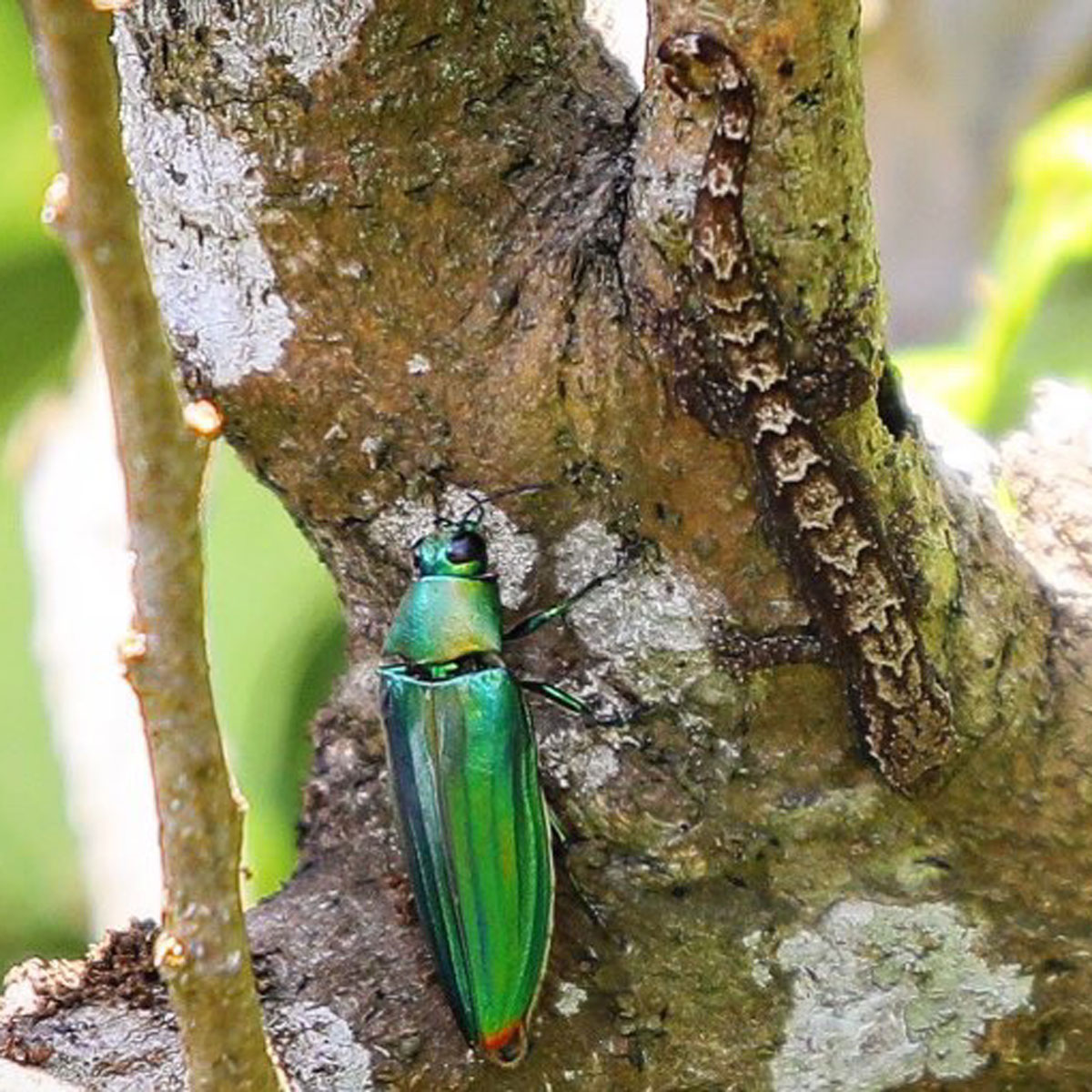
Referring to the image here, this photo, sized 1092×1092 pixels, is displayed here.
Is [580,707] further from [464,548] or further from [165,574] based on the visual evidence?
[165,574]

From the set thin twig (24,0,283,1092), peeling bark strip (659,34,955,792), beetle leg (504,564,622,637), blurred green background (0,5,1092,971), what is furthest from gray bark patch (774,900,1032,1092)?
blurred green background (0,5,1092,971)

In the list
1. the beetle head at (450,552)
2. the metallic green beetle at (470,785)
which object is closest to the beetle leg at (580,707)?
the metallic green beetle at (470,785)

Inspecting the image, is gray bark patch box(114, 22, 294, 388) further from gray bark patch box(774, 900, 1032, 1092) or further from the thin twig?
gray bark patch box(774, 900, 1032, 1092)

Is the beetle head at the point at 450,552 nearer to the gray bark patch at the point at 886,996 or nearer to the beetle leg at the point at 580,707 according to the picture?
the beetle leg at the point at 580,707

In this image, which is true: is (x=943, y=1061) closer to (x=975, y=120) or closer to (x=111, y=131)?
(x=111, y=131)

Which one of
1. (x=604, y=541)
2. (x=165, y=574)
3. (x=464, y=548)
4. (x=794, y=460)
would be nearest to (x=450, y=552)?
(x=464, y=548)

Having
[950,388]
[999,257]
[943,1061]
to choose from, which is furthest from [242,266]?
[999,257]
